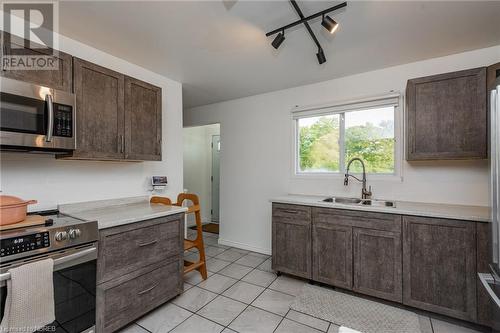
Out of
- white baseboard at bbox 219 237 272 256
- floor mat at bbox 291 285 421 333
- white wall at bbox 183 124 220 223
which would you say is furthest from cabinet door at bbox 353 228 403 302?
white wall at bbox 183 124 220 223

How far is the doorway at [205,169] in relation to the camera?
5.20m

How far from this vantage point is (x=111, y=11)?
1688 mm

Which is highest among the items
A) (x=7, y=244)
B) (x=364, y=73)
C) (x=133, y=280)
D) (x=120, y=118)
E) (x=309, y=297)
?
(x=364, y=73)

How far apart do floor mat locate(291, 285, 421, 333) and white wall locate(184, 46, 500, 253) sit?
1159 mm

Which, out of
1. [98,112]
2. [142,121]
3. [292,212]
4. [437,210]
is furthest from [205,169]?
[437,210]

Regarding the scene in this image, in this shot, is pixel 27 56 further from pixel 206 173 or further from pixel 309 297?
pixel 206 173

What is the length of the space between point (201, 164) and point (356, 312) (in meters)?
4.18

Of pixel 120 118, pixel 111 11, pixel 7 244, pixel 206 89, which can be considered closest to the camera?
pixel 7 244

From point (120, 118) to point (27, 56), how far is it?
2.39ft

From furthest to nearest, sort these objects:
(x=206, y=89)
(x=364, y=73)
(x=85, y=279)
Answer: (x=206, y=89) < (x=364, y=73) < (x=85, y=279)

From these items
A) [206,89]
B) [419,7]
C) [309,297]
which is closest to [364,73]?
[419,7]

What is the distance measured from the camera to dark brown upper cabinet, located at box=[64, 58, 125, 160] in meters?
1.89

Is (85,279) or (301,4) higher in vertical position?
(301,4)

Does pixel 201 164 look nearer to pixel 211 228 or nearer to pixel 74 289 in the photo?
pixel 211 228
